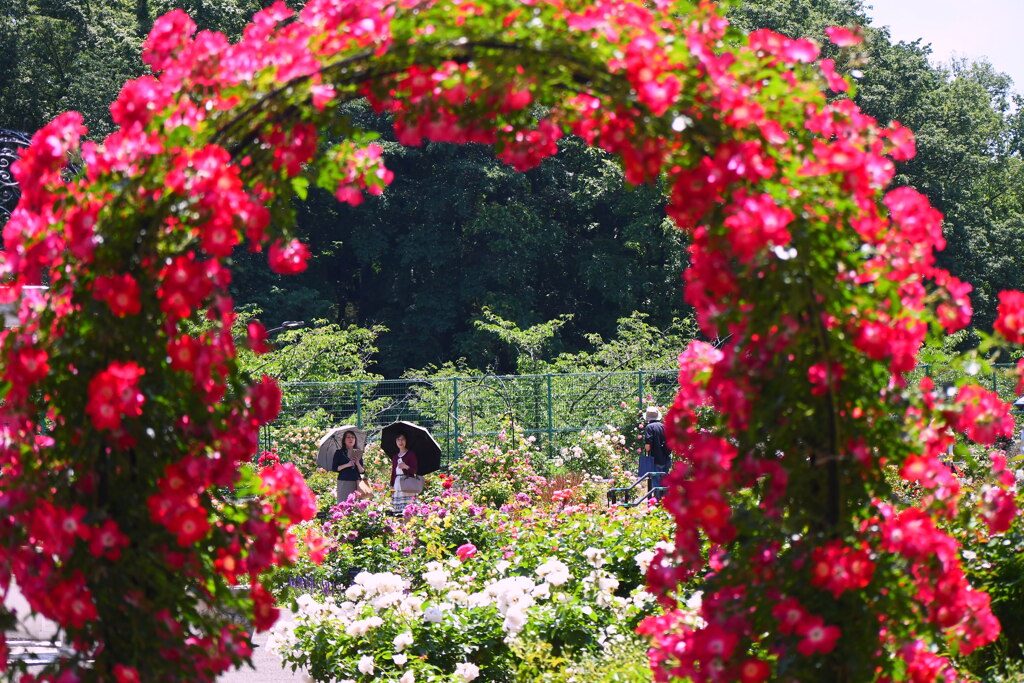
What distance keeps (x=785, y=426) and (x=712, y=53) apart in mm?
914

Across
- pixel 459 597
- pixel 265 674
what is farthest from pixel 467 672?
pixel 265 674

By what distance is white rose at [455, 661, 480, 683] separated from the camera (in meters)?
4.82

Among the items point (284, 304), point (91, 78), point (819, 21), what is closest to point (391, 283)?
point (284, 304)

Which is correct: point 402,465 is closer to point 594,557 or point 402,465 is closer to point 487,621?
point 594,557

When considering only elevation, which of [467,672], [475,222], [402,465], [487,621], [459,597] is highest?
[475,222]

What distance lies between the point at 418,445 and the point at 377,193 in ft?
26.8

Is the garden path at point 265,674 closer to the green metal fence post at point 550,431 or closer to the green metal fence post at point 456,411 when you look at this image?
the green metal fence post at point 456,411

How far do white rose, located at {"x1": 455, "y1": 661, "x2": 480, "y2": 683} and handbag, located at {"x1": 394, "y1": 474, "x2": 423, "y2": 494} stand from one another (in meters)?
5.51

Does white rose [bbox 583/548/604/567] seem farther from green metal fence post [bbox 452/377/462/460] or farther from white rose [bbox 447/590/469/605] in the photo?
green metal fence post [bbox 452/377/462/460]

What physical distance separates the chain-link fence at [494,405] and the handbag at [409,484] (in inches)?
210

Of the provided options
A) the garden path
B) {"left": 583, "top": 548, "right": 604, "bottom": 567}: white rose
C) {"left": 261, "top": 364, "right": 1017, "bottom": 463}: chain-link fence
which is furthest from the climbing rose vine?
{"left": 261, "top": 364, "right": 1017, "bottom": 463}: chain-link fence

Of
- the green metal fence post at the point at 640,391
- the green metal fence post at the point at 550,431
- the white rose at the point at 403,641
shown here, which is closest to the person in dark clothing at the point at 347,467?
the white rose at the point at 403,641

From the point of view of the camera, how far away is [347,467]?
10.8 m

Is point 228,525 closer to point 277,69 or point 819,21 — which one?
point 277,69
